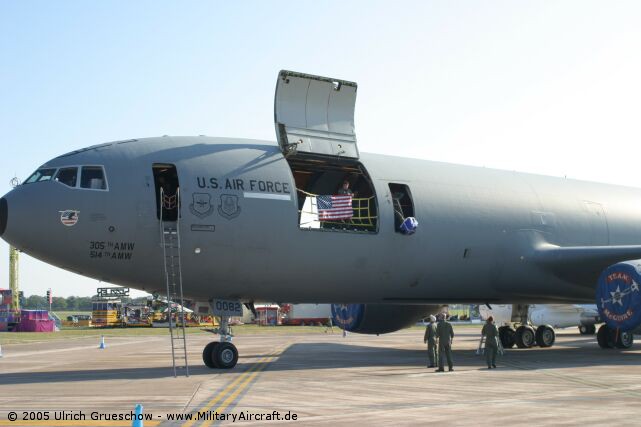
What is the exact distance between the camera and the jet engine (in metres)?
20.9

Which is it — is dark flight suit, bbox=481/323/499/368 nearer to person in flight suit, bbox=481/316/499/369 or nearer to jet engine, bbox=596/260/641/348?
person in flight suit, bbox=481/316/499/369

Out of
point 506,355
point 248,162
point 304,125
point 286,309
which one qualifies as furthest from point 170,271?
point 286,309

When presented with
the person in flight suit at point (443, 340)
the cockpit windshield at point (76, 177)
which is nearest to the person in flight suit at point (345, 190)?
the person in flight suit at point (443, 340)

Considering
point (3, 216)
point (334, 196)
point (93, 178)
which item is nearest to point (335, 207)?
point (334, 196)

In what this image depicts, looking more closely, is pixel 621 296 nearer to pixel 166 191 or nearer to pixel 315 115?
pixel 315 115

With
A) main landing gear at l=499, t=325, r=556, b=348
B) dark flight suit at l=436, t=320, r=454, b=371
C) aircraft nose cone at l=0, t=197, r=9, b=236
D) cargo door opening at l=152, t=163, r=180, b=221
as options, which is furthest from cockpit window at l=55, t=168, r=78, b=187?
main landing gear at l=499, t=325, r=556, b=348

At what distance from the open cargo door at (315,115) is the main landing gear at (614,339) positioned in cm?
1472

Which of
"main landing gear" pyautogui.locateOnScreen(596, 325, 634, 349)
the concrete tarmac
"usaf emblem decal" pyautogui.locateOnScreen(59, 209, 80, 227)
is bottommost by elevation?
"main landing gear" pyautogui.locateOnScreen(596, 325, 634, 349)

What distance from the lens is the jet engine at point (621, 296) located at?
20.9 metres

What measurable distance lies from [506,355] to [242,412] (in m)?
15.7

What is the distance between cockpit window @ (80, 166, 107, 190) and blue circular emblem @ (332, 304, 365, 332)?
37.3 feet

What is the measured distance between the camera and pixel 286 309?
87.4 meters

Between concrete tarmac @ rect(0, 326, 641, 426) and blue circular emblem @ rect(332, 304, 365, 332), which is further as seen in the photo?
blue circular emblem @ rect(332, 304, 365, 332)

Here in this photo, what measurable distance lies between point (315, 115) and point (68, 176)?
23.1 ft
